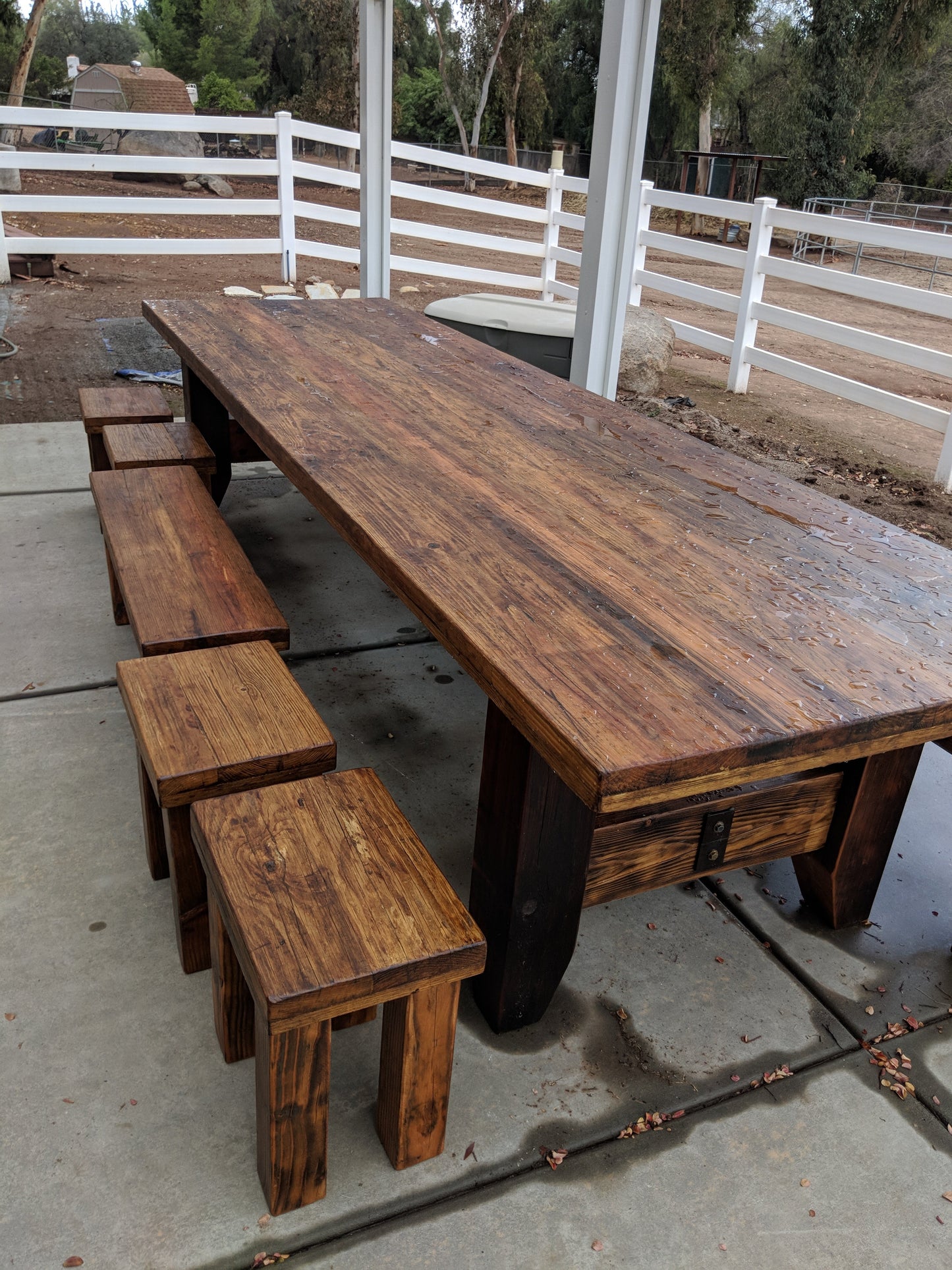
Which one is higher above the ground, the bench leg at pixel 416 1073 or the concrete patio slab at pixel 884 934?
the bench leg at pixel 416 1073

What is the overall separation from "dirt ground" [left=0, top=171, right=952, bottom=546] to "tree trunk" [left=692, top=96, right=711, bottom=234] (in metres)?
9.86

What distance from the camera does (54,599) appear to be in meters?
3.02

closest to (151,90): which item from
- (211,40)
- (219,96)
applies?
(219,96)

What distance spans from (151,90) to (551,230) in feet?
107

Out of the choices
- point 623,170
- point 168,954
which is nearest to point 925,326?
point 623,170

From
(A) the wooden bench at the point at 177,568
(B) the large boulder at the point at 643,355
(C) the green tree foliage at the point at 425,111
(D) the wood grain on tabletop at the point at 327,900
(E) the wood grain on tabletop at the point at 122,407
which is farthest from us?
(C) the green tree foliage at the point at 425,111

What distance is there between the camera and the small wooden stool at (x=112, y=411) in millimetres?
3363

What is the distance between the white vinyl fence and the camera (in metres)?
5.29

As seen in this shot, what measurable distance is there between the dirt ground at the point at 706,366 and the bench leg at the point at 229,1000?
3.63 m

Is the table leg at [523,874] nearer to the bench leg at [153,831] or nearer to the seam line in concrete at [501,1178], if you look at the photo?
the seam line in concrete at [501,1178]

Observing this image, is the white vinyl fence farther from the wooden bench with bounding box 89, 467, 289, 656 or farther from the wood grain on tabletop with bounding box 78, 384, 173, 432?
the wooden bench with bounding box 89, 467, 289, 656

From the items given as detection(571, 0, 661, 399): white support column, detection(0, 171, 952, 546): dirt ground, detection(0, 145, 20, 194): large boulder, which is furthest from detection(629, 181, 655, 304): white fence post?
detection(0, 145, 20, 194): large boulder

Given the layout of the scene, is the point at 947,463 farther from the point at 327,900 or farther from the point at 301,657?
the point at 327,900

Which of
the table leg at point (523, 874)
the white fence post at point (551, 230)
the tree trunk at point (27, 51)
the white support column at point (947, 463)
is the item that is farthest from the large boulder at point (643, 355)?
the tree trunk at point (27, 51)
